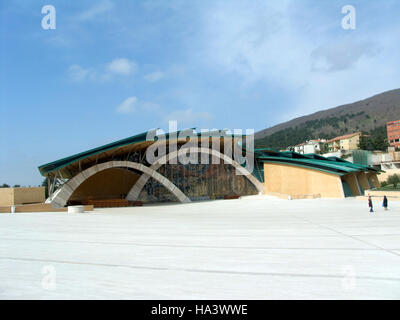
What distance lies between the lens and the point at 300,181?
36750 mm

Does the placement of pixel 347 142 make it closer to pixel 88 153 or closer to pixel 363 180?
pixel 363 180

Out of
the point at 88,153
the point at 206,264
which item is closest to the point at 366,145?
the point at 88,153

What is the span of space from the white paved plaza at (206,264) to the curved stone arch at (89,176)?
17.0 metres

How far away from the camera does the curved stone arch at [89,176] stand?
2898cm

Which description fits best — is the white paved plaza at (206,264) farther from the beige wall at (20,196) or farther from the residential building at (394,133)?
the residential building at (394,133)

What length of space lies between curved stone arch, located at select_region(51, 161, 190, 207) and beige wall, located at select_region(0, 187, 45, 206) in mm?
3128

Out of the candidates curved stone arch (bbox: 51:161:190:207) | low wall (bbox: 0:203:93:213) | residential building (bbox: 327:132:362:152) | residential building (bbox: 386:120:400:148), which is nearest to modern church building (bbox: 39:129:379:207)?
curved stone arch (bbox: 51:161:190:207)

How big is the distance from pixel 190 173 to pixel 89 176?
12.2 meters

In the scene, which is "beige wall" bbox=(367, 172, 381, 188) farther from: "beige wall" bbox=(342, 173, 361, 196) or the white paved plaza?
the white paved plaza

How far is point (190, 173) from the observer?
126 ft

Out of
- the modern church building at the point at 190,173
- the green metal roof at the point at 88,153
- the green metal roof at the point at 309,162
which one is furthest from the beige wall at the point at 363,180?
the green metal roof at the point at 88,153
